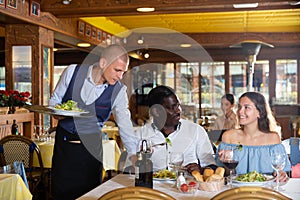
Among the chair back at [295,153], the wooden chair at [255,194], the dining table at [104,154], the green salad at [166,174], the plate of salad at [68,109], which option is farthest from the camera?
the dining table at [104,154]

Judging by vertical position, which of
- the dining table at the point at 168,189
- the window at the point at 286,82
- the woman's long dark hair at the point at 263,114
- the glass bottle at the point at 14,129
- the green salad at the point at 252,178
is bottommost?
the dining table at the point at 168,189

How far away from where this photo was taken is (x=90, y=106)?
3.15 metres

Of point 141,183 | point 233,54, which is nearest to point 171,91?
point 141,183

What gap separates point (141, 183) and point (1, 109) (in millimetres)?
3391

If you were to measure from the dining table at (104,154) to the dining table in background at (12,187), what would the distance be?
1.67 meters

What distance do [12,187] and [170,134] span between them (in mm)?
1111

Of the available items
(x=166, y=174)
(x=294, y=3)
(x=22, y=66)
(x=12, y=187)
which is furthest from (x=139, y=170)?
(x=22, y=66)

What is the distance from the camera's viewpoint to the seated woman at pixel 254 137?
9.29ft

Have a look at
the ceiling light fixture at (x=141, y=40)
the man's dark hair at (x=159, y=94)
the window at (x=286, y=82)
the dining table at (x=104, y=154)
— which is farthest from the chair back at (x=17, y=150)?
the window at (x=286, y=82)

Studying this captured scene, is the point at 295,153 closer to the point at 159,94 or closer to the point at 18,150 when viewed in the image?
the point at 159,94

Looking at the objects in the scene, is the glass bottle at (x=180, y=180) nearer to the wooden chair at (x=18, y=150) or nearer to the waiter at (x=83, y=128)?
the waiter at (x=83, y=128)

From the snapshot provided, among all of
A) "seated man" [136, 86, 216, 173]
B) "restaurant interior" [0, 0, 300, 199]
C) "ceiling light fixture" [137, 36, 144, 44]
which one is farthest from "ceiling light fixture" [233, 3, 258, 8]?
"ceiling light fixture" [137, 36, 144, 44]

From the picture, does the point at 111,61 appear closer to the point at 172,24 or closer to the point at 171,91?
the point at 171,91

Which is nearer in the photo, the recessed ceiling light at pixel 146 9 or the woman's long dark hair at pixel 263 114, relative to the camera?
the woman's long dark hair at pixel 263 114
